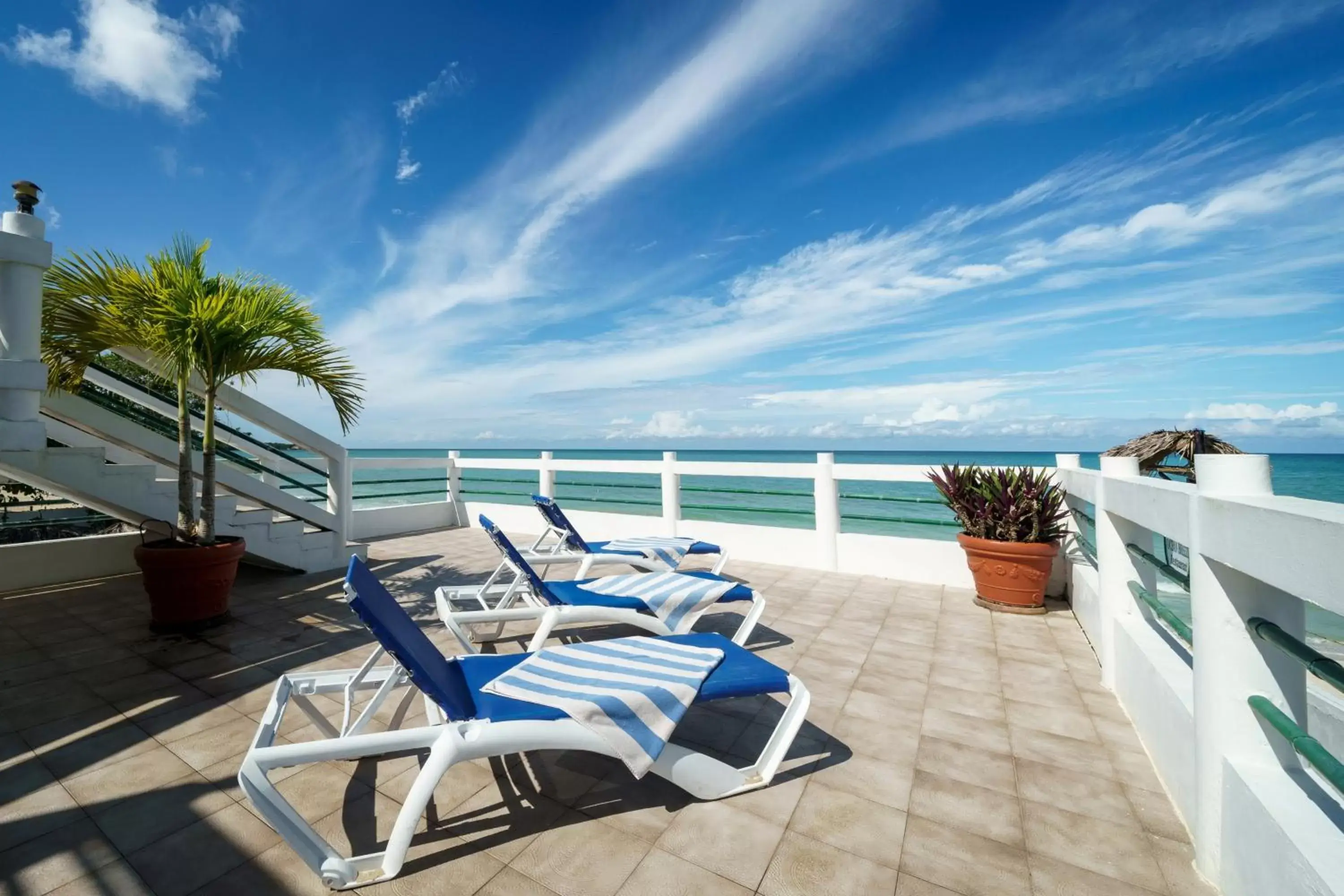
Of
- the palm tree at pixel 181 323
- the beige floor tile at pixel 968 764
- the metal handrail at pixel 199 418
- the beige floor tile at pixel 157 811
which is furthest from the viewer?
the metal handrail at pixel 199 418

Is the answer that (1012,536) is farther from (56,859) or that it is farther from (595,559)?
(56,859)

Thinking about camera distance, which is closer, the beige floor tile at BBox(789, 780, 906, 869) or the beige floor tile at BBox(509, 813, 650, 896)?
the beige floor tile at BBox(509, 813, 650, 896)

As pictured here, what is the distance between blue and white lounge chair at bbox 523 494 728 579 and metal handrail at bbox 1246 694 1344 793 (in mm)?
3730

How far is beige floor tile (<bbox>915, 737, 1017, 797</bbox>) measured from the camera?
7.06ft

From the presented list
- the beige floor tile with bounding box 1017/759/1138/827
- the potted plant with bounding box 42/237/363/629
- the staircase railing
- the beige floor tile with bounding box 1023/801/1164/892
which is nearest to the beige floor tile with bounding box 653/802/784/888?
the beige floor tile with bounding box 1023/801/1164/892

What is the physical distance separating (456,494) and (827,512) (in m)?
7.12

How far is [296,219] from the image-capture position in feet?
30.0

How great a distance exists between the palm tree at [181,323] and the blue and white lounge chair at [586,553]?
2.69 m

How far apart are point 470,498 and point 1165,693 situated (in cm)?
981

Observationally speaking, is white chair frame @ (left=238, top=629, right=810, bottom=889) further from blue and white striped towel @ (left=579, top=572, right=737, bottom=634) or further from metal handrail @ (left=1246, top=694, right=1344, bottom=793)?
metal handrail @ (left=1246, top=694, right=1344, bottom=793)

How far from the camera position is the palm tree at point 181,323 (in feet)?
12.4

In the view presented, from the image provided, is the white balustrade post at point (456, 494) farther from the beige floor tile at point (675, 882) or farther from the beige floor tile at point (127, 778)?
the beige floor tile at point (675, 882)

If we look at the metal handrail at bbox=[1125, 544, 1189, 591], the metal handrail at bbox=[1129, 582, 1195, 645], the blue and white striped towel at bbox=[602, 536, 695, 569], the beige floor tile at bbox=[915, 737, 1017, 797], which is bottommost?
the beige floor tile at bbox=[915, 737, 1017, 797]

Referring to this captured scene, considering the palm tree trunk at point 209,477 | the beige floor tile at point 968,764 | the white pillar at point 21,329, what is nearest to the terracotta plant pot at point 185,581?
the palm tree trunk at point 209,477
